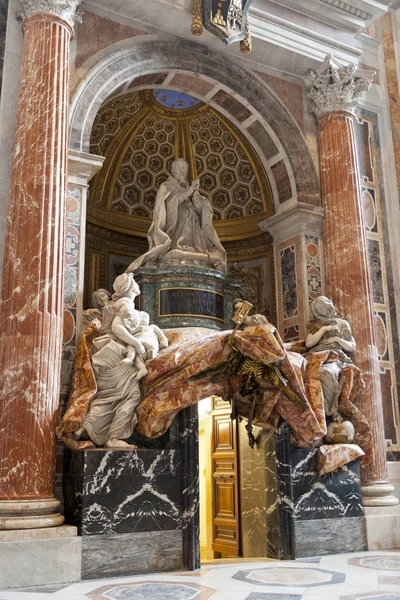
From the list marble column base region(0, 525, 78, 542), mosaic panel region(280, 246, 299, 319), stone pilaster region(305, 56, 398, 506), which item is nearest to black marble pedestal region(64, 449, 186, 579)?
marble column base region(0, 525, 78, 542)

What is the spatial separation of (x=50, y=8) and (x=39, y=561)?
19.9ft

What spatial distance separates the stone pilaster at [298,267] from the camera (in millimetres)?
9617

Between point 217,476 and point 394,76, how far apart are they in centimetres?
760

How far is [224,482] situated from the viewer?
862 centimetres

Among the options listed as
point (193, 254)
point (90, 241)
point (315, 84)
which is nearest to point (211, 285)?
point (193, 254)

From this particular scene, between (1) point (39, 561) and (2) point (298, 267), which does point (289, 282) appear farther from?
(1) point (39, 561)

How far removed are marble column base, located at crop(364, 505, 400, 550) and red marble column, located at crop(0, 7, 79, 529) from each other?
386 centimetres

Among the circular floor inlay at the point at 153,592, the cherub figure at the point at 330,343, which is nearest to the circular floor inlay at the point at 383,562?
the cherub figure at the point at 330,343

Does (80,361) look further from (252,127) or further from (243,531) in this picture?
(252,127)

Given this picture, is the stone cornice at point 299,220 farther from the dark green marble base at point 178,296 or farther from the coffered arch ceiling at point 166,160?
the dark green marble base at point 178,296

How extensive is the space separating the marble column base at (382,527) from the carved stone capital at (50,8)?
23.0ft

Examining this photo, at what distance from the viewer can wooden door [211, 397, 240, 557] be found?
8.32 meters

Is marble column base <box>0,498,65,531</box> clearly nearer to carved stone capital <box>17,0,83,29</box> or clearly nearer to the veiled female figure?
the veiled female figure

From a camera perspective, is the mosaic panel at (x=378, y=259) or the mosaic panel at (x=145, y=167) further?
the mosaic panel at (x=145, y=167)
